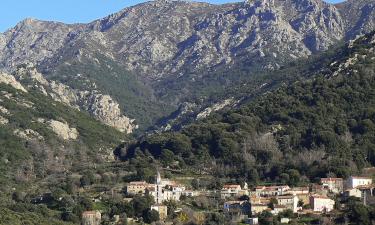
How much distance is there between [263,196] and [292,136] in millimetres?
22796

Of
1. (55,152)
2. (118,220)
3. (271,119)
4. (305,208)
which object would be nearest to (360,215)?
(305,208)

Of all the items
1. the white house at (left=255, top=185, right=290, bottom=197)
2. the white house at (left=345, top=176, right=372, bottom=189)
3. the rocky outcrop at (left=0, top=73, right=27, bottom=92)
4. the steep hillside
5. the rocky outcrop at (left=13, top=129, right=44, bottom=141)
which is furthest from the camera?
the rocky outcrop at (left=0, top=73, right=27, bottom=92)

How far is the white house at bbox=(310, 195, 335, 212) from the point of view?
104 metres

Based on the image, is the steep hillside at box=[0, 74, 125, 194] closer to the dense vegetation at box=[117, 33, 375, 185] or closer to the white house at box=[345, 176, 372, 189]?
the dense vegetation at box=[117, 33, 375, 185]

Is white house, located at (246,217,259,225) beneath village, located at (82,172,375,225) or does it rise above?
beneath

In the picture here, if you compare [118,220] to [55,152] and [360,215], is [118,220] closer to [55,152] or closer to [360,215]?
[360,215]

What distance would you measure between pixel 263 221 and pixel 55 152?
6302 cm

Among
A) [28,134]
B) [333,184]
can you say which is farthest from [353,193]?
[28,134]

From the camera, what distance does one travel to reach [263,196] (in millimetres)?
110688

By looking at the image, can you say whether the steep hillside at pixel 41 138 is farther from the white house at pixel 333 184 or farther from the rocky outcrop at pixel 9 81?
the white house at pixel 333 184

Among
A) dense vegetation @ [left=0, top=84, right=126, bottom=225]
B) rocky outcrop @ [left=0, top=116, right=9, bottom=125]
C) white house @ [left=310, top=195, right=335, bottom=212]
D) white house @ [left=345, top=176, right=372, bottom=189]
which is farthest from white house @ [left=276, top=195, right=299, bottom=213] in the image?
rocky outcrop @ [left=0, top=116, right=9, bottom=125]

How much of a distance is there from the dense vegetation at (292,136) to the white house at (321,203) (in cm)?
1182

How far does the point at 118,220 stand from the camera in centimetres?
10262

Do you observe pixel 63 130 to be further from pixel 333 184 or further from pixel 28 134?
pixel 333 184
